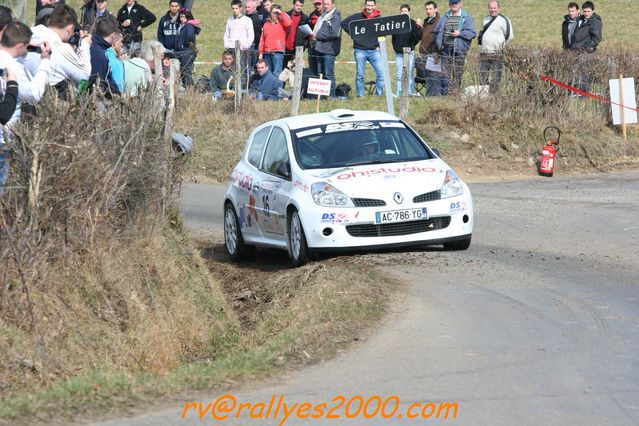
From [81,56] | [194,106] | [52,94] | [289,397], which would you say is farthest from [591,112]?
[289,397]

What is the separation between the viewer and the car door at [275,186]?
14188mm

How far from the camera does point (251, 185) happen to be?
1514cm

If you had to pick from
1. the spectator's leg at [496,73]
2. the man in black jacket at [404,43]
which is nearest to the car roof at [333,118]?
the spectator's leg at [496,73]

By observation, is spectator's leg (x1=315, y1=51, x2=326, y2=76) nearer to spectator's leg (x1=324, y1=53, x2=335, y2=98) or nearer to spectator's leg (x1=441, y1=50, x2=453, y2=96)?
spectator's leg (x1=324, y1=53, x2=335, y2=98)

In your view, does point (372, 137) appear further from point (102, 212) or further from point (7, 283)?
point (7, 283)

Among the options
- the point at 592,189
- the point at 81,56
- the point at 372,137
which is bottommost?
the point at 592,189

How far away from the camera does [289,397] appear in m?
7.70

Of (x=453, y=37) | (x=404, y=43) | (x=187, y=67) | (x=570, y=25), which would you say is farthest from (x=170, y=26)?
(x=570, y=25)

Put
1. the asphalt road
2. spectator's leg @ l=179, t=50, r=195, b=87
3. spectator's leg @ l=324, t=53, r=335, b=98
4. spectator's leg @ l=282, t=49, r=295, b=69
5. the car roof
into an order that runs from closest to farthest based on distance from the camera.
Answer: the asphalt road
the car roof
spectator's leg @ l=179, t=50, r=195, b=87
spectator's leg @ l=324, t=53, r=335, b=98
spectator's leg @ l=282, t=49, r=295, b=69

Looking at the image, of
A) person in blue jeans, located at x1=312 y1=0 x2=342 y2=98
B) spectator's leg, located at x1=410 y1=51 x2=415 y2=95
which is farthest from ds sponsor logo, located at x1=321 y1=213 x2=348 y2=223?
person in blue jeans, located at x1=312 y1=0 x2=342 y2=98

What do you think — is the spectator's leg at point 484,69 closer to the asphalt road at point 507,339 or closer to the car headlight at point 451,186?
the asphalt road at point 507,339

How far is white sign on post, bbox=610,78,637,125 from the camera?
78.6 ft

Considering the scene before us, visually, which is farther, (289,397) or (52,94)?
(52,94)

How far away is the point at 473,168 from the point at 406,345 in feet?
46.4
